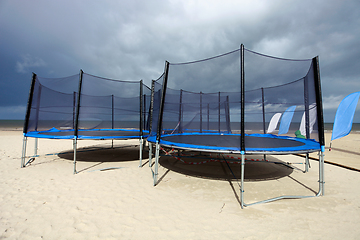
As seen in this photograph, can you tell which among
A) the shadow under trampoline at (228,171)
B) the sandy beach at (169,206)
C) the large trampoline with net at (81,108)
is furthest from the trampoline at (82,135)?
the shadow under trampoline at (228,171)

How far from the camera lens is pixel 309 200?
81.4 inches

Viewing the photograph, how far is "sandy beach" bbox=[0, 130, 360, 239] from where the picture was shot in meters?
1.43

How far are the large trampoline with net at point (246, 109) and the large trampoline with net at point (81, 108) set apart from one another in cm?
90

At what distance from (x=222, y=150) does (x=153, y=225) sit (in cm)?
115

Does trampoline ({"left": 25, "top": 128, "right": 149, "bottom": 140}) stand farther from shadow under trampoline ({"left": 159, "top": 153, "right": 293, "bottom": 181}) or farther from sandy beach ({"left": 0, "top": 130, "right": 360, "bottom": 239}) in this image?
shadow under trampoline ({"left": 159, "top": 153, "right": 293, "bottom": 181})

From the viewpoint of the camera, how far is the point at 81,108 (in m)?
3.54

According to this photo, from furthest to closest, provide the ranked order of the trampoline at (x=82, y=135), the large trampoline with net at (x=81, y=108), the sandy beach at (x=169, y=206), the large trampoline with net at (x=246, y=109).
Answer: the large trampoline with net at (x=81, y=108) < the trampoline at (x=82, y=135) < the large trampoline with net at (x=246, y=109) < the sandy beach at (x=169, y=206)

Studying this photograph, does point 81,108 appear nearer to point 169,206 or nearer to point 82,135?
point 82,135

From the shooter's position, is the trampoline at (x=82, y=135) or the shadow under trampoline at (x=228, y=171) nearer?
the shadow under trampoline at (x=228, y=171)

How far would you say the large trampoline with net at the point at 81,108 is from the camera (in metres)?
3.37

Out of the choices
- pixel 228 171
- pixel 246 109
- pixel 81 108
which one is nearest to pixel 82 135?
pixel 81 108

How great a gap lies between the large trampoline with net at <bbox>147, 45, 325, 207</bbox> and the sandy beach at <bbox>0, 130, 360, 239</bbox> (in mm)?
291

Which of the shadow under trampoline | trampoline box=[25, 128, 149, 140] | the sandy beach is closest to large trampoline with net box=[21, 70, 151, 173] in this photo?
trampoline box=[25, 128, 149, 140]

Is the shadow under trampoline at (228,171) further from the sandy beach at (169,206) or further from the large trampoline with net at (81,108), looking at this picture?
the large trampoline with net at (81,108)
